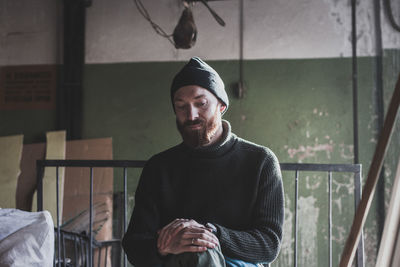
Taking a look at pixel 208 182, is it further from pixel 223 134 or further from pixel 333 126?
pixel 333 126

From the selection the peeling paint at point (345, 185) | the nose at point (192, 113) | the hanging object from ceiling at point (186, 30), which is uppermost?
the hanging object from ceiling at point (186, 30)

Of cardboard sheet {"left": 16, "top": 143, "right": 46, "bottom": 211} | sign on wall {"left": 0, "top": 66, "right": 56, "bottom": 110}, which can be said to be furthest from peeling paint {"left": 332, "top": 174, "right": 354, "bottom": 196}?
sign on wall {"left": 0, "top": 66, "right": 56, "bottom": 110}

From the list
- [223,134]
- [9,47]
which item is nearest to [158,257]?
[223,134]

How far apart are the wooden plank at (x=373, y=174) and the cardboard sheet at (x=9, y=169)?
3869 mm

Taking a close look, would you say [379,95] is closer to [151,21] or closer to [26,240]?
[151,21]

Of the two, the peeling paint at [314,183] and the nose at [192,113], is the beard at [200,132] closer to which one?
the nose at [192,113]

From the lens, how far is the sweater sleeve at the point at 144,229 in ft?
5.15

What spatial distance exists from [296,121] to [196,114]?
9.37ft

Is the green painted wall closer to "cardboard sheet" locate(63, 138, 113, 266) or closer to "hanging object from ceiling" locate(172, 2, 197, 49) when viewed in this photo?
"cardboard sheet" locate(63, 138, 113, 266)

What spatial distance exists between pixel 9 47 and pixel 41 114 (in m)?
0.95

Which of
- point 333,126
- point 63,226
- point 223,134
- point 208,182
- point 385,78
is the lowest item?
point 63,226

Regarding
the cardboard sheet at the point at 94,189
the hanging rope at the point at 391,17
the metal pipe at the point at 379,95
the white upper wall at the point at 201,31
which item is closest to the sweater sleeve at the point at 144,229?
the cardboard sheet at the point at 94,189

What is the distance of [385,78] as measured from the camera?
4.24 meters

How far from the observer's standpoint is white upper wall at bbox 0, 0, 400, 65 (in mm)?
4324
